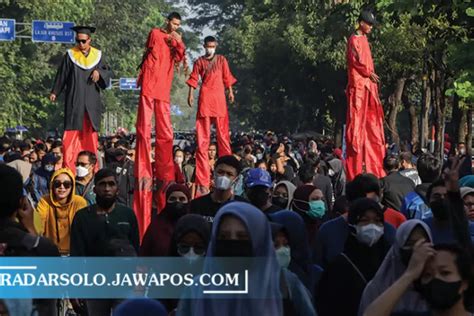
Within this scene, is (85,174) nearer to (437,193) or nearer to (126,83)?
(437,193)

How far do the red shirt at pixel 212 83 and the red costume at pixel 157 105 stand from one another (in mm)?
1538

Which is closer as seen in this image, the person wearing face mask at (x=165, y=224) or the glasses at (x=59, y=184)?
the person wearing face mask at (x=165, y=224)

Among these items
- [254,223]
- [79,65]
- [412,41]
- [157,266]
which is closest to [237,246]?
[254,223]

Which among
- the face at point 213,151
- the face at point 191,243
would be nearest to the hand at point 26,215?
the face at point 191,243

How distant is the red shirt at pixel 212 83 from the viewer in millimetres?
17656

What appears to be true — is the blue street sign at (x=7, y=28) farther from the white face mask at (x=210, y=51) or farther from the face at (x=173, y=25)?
the face at (x=173, y=25)

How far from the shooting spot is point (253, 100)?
7731cm

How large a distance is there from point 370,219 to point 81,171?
6.75m

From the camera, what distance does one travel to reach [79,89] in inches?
628

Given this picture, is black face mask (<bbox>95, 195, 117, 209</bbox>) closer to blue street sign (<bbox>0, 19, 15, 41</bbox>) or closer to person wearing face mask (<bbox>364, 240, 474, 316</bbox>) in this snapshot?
person wearing face mask (<bbox>364, 240, 474, 316</bbox>)

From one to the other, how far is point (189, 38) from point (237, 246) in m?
110

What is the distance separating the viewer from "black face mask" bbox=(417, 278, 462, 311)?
17.6 ft

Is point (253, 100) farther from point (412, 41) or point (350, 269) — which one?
point (350, 269)

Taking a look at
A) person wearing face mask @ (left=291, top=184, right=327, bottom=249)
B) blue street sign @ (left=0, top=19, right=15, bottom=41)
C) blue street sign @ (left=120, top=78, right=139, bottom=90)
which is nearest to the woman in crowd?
person wearing face mask @ (left=291, top=184, right=327, bottom=249)
